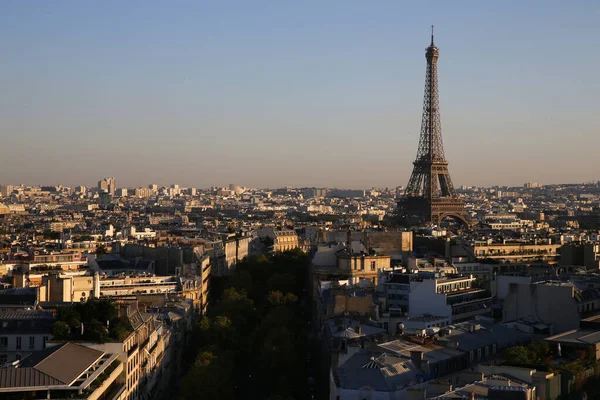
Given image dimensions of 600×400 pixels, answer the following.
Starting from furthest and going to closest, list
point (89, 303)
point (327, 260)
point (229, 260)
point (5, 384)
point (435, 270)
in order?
point (229, 260) < point (327, 260) < point (435, 270) < point (89, 303) < point (5, 384)

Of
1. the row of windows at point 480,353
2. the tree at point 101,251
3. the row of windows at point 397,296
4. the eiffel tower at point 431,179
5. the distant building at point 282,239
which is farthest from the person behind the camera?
the eiffel tower at point 431,179

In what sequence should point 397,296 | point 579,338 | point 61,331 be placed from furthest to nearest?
point 397,296 → point 579,338 → point 61,331

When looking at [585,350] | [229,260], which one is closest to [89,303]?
[585,350]

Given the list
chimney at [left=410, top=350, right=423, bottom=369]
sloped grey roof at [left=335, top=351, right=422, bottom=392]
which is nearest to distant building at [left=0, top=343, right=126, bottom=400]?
sloped grey roof at [left=335, top=351, right=422, bottom=392]

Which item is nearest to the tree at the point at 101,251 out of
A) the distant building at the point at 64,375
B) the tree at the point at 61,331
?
the tree at the point at 61,331

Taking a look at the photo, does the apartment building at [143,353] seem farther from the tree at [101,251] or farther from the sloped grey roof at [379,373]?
the tree at [101,251]

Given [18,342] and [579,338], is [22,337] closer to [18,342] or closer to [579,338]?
[18,342]

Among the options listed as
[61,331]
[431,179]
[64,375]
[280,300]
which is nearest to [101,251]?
[280,300]

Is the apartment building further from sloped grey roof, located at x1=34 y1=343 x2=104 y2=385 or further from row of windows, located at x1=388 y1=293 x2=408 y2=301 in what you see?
row of windows, located at x1=388 y1=293 x2=408 y2=301

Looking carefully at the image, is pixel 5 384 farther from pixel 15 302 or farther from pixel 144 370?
pixel 15 302
